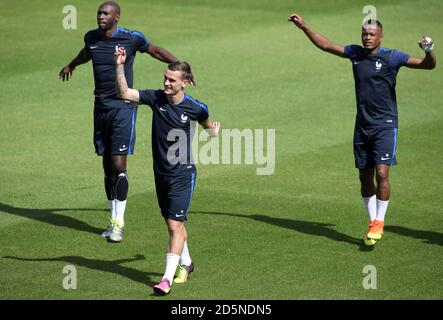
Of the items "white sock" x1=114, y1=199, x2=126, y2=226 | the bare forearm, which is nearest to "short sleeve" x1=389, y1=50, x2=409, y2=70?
the bare forearm

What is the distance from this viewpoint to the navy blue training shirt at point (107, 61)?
13812 mm

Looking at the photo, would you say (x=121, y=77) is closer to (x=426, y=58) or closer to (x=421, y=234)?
(x=426, y=58)

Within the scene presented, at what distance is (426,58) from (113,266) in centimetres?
470

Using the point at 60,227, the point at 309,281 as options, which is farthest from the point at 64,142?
the point at 309,281

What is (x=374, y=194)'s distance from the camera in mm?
13445

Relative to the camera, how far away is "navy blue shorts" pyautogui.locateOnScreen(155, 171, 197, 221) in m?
11.4

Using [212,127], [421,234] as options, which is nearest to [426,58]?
[421,234]

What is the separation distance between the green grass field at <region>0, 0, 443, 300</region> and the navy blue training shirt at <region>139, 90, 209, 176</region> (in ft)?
4.45

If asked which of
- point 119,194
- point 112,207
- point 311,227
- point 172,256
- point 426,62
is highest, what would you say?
point 426,62

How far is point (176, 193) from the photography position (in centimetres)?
1142

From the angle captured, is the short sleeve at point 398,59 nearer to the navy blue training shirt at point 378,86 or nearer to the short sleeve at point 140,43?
the navy blue training shirt at point 378,86

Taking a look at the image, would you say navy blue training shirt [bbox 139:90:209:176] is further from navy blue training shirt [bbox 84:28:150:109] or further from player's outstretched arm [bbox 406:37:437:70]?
player's outstretched arm [bbox 406:37:437:70]

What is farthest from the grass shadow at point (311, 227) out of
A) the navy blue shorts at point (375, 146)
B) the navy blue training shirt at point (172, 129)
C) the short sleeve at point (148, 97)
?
the short sleeve at point (148, 97)
